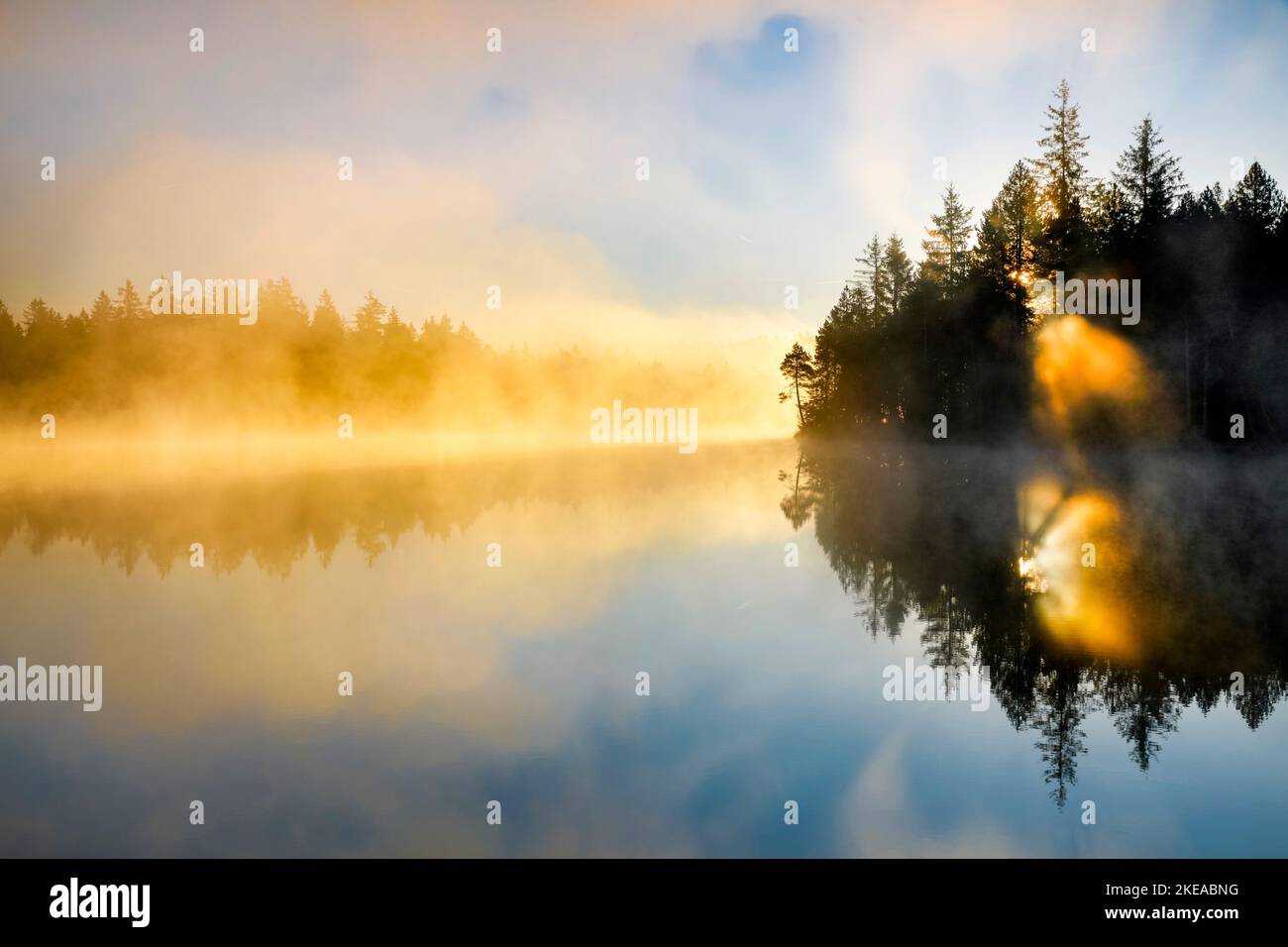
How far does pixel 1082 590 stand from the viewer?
44.4 ft

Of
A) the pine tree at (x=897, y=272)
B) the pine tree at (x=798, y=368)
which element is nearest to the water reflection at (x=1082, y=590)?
the pine tree at (x=897, y=272)

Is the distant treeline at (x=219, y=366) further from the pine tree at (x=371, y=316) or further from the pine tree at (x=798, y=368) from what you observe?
the pine tree at (x=798, y=368)

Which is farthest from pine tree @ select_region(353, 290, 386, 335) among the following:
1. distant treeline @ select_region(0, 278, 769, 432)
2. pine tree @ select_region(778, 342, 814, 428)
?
pine tree @ select_region(778, 342, 814, 428)

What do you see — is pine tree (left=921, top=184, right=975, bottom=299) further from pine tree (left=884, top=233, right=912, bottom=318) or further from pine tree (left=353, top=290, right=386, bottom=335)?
pine tree (left=353, top=290, right=386, bottom=335)

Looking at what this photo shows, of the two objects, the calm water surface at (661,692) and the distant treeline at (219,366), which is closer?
the calm water surface at (661,692)

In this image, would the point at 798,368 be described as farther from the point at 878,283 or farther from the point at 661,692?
the point at 661,692

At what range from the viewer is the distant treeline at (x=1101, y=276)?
36.9 metres

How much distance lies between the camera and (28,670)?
11195 mm

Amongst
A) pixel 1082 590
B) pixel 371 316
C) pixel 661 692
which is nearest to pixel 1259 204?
pixel 1082 590

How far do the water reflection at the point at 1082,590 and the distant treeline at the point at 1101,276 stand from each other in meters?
11.2
